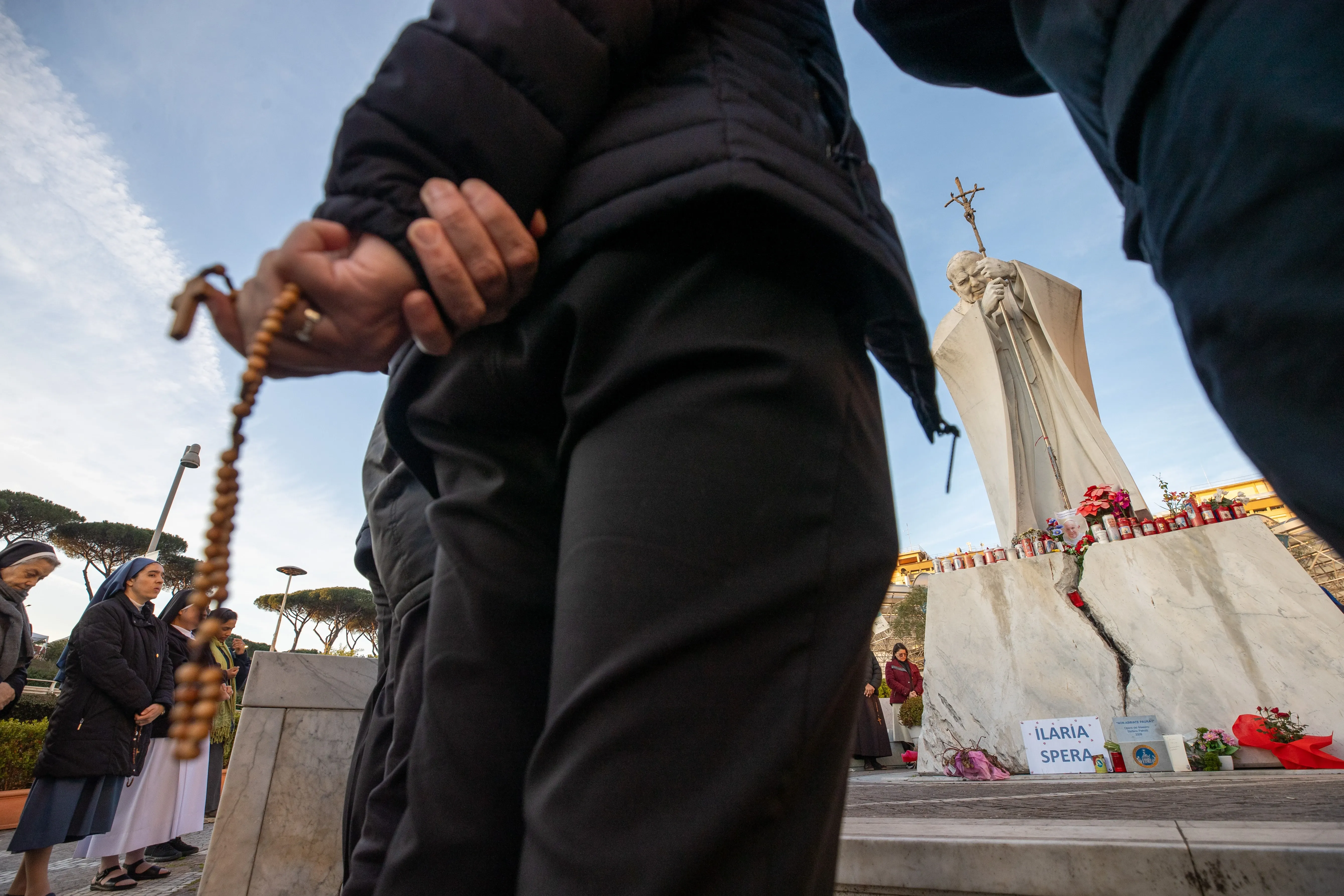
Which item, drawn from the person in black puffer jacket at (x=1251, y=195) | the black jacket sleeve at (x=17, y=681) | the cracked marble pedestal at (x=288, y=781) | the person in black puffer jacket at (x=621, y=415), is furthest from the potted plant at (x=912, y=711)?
the person in black puffer jacket at (x=621, y=415)

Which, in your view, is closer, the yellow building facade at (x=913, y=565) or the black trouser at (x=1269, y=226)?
the black trouser at (x=1269, y=226)

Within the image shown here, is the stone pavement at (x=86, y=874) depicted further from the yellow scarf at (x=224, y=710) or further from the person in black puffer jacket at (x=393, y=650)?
the person in black puffer jacket at (x=393, y=650)

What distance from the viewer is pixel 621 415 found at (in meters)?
0.60

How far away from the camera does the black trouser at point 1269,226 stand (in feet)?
1.90

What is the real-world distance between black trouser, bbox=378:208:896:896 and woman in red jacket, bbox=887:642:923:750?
9471 mm

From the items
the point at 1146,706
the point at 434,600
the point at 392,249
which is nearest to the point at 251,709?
the point at 434,600

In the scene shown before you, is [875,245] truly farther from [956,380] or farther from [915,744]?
[915,744]

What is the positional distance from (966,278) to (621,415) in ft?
35.8

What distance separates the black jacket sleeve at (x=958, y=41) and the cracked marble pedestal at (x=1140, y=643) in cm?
512

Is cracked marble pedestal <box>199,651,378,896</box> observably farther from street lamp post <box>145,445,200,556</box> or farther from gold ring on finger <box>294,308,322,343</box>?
street lamp post <box>145,445,200,556</box>

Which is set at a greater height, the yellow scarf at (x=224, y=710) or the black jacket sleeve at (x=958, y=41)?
the black jacket sleeve at (x=958, y=41)

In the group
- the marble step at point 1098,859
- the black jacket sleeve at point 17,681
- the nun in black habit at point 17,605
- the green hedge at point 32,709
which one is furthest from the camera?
the green hedge at point 32,709

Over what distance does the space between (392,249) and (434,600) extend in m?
0.39

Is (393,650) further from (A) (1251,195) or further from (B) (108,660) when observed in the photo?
(B) (108,660)
